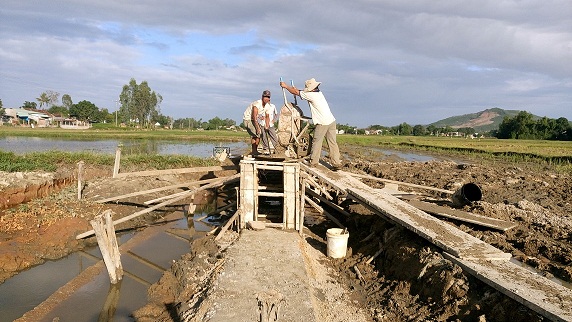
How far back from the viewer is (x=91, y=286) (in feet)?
22.2

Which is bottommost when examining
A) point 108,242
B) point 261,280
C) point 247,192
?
point 261,280

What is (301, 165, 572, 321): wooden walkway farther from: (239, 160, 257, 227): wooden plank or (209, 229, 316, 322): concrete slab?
(239, 160, 257, 227): wooden plank

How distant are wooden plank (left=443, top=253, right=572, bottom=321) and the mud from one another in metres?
0.16

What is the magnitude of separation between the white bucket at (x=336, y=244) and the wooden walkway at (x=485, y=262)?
2.51 feet

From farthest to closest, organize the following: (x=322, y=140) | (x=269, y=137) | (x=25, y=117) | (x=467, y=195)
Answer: (x=25, y=117)
(x=269, y=137)
(x=322, y=140)
(x=467, y=195)

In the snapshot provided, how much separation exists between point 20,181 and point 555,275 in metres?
13.6

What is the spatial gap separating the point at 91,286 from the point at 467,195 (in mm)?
7669

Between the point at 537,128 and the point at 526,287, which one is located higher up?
the point at 537,128

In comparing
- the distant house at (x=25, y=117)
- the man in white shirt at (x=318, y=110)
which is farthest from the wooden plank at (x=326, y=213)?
the distant house at (x=25, y=117)

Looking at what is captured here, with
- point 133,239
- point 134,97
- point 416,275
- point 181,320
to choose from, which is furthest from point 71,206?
point 134,97

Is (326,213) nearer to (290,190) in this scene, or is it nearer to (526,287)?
(290,190)

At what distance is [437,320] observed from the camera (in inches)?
180

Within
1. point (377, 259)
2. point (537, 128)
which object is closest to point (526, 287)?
point (377, 259)

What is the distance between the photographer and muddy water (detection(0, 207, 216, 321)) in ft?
Result: 19.5
